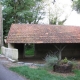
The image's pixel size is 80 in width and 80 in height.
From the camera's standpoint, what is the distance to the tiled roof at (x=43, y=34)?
57.7 ft

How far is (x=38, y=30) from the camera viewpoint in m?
19.6

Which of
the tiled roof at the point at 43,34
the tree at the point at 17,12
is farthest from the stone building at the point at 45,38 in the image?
the tree at the point at 17,12

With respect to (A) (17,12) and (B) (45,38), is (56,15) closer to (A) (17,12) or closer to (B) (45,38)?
(A) (17,12)

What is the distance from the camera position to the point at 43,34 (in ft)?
61.3

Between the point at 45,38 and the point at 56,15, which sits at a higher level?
the point at 56,15

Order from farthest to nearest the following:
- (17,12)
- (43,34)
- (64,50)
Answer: (17,12), (64,50), (43,34)

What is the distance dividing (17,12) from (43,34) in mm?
13980

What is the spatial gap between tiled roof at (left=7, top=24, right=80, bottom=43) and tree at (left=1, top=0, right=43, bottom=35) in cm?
1099

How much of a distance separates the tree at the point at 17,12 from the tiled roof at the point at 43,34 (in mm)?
10995

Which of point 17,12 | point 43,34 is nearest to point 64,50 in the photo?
point 43,34

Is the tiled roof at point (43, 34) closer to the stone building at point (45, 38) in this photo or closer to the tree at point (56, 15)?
the stone building at point (45, 38)

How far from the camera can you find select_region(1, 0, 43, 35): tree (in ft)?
102

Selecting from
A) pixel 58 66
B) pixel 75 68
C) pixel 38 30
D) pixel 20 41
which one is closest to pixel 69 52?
pixel 38 30

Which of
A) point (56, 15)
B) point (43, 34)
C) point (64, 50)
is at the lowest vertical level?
point (64, 50)
